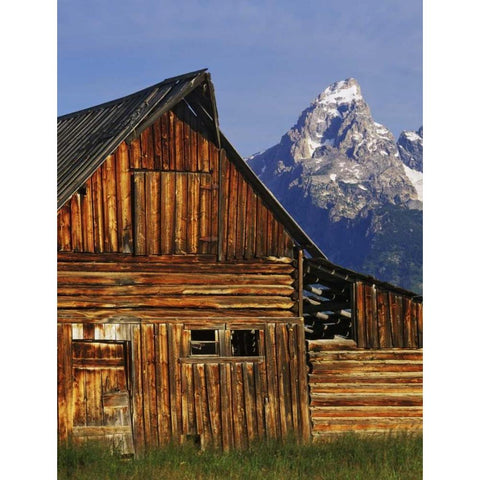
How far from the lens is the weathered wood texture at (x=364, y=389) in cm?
2008

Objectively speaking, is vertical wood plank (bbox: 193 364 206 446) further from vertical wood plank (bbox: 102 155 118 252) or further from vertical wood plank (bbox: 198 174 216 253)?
vertical wood plank (bbox: 102 155 118 252)

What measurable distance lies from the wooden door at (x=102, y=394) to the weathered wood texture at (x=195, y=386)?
0.02m

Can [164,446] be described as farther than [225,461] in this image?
Yes

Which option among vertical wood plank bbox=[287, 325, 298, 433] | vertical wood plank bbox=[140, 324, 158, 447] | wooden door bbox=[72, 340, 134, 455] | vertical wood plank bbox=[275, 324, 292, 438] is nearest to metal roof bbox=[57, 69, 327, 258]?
vertical wood plank bbox=[287, 325, 298, 433]

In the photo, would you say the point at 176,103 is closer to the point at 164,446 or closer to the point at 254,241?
the point at 254,241

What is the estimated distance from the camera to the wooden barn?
18438 millimetres

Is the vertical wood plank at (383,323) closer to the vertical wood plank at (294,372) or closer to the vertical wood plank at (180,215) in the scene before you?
the vertical wood plank at (294,372)

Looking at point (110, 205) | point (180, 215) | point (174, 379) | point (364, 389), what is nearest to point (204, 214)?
point (180, 215)

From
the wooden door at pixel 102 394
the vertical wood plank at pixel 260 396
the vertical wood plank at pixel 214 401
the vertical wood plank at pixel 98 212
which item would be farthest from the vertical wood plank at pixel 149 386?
the vertical wood plank at pixel 260 396

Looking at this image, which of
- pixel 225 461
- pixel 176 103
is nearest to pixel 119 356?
pixel 225 461
